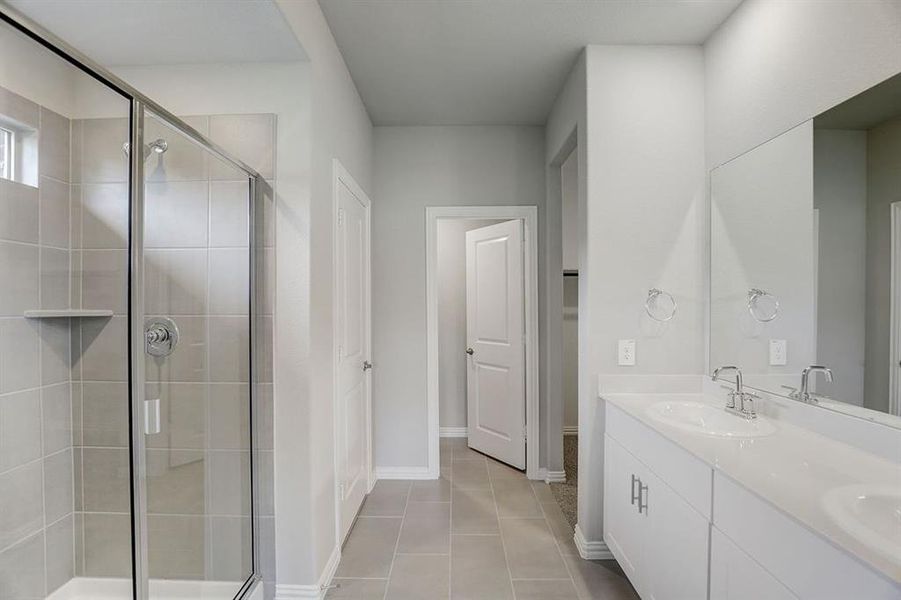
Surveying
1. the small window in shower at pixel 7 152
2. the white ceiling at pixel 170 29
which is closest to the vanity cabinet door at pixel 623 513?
the white ceiling at pixel 170 29

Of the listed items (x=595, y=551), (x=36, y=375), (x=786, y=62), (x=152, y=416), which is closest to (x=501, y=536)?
(x=595, y=551)

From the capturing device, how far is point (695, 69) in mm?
2359

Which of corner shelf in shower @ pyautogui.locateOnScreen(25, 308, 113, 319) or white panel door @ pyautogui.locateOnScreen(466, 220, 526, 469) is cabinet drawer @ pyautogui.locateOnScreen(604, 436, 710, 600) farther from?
corner shelf in shower @ pyautogui.locateOnScreen(25, 308, 113, 319)

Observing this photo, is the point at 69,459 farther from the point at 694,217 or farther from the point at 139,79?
the point at 694,217

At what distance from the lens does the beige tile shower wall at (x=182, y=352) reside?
4.97 ft

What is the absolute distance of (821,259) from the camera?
1660mm

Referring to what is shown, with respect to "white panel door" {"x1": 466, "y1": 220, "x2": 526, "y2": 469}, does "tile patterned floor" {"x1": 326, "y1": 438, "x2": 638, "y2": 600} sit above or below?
below

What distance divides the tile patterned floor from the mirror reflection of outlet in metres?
1.22

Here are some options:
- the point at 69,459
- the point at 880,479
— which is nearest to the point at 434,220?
the point at 69,459

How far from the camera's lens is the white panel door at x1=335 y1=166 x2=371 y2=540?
8.16 ft

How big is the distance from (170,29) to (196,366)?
1360mm

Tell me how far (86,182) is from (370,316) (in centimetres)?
195

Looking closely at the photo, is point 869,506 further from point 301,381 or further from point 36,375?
point 36,375

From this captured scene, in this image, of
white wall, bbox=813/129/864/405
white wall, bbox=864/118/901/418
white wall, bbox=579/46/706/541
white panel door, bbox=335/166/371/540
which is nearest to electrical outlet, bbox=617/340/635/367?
white wall, bbox=579/46/706/541
